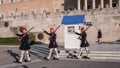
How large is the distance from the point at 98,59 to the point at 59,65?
419 centimetres

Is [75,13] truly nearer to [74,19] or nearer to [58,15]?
[58,15]

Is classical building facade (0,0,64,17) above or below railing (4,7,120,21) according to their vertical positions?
above

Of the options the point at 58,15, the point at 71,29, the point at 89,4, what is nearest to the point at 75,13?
the point at 58,15

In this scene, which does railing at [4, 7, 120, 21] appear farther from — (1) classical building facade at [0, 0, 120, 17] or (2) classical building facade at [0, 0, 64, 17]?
(2) classical building facade at [0, 0, 64, 17]

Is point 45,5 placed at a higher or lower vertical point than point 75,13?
higher

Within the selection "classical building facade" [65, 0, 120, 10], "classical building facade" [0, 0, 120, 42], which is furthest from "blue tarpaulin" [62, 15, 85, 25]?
"classical building facade" [65, 0, 120, 10]

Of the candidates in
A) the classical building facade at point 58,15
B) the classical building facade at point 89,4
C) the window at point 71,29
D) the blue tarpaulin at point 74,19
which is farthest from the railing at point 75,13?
the window at point 71,29

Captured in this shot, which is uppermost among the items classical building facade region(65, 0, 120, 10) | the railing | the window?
classical building facade region(65, 0, 120, 10)

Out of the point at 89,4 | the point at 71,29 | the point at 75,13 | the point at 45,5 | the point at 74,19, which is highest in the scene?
the point at 45,5

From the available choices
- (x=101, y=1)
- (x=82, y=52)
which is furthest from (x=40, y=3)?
(x=82, y=52)

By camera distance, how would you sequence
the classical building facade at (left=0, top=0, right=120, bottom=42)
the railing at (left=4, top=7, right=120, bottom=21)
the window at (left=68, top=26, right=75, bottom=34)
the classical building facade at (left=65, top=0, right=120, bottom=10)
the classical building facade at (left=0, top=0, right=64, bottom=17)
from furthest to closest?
1. the classical building facade at (left=0, top=0, right=64, bottom=17)
2. the classical building facade at (left=65, top=0, right=120, bottom=10)
3. the classical building facade at (left=0, top=0, right=120, bottom=42)
4. the railing at (left=4, top=7, right=120, bottom=21)
5. the window at (left=68, top=26, right=75, bottom=34)

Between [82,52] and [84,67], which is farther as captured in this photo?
[82,52]

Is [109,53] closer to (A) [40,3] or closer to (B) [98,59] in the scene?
(B) [98,59]

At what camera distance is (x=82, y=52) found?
85.3 feet
